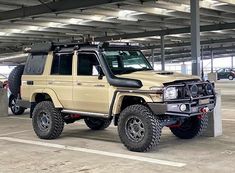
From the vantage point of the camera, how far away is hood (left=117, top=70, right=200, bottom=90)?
23.6 ft

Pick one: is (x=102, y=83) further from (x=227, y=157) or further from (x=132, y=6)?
(x=132, y=6)

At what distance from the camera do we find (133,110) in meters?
7.37

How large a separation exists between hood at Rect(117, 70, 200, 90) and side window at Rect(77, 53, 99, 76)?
2.40 feet

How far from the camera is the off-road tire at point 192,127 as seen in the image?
27.9 ft

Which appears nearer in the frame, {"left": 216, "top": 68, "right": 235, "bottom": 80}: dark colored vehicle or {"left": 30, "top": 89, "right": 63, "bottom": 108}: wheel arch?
Answer: {"left": 30, "top": 89, "right": 63, "bottom": 108}: wheel arch

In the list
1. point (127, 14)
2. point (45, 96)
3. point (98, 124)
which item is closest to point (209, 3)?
point (127, 14)

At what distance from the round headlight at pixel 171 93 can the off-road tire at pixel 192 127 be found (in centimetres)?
146

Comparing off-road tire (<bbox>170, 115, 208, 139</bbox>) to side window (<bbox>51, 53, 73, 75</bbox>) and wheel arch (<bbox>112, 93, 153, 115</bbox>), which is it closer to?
wheel arch (<bbox>112, 93, 153, 115</bbox>)

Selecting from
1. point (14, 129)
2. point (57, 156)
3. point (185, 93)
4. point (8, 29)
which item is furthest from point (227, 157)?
point (8, 29)

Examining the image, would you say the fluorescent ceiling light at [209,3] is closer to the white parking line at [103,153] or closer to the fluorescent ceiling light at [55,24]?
the fluorescent ceiling light at [55,24]

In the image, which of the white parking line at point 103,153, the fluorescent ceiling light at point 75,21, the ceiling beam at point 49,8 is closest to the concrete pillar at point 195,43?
the ceiling beam at point 49,8

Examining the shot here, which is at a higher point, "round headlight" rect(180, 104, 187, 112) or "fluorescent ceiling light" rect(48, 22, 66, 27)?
"fluorescent ceiling light" rect(48, 22, 66, 27)

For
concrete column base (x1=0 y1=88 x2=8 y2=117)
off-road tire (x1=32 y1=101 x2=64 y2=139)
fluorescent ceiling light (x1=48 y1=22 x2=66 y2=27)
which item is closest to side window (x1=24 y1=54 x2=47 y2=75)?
off-road tire (x1=32 y1=101 x2=64 y2=139)

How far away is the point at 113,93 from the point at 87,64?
1046 millimetres
